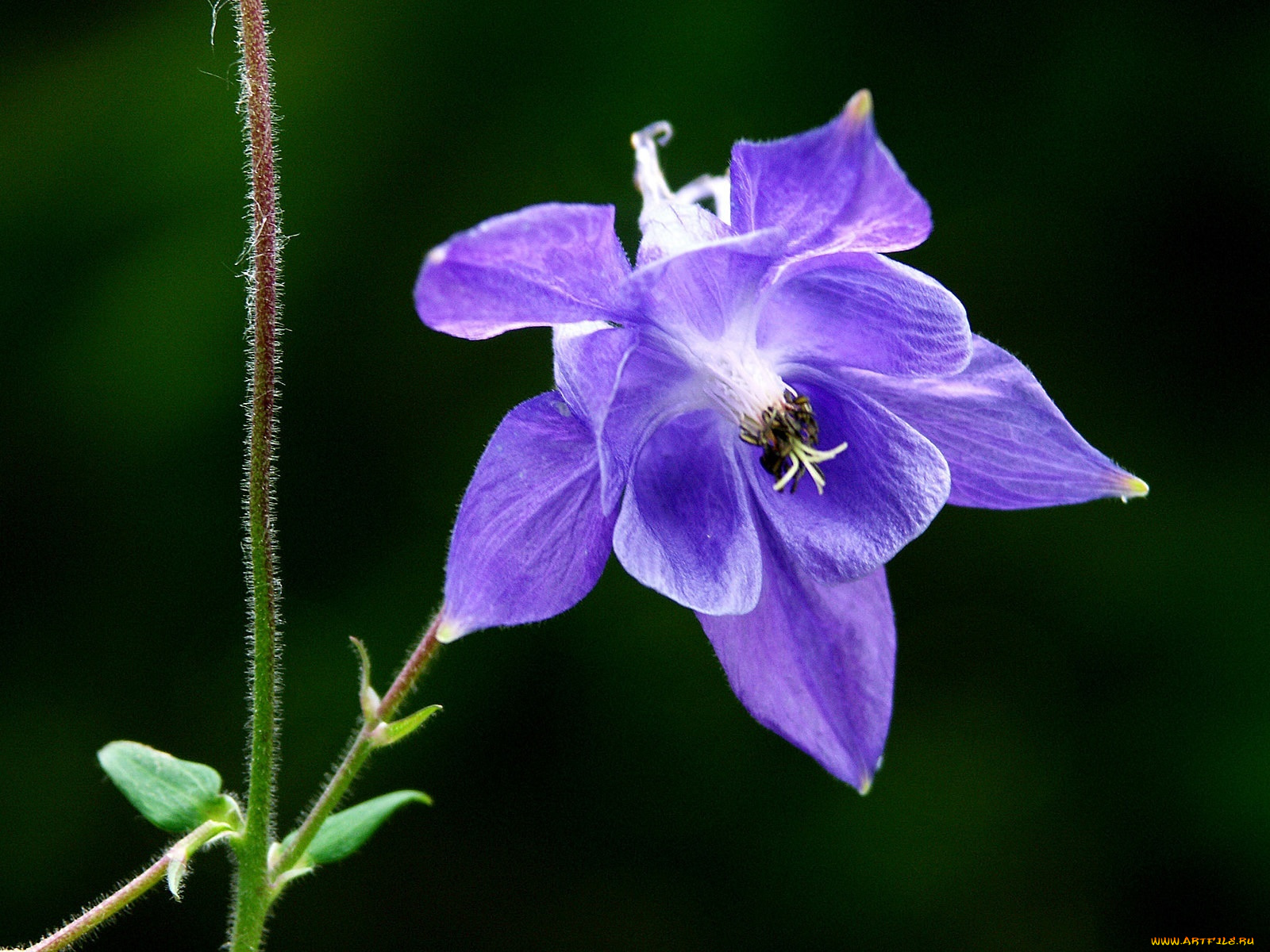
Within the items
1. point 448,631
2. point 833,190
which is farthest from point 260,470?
point 833,190

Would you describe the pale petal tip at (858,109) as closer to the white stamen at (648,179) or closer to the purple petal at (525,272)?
the purple petal at (525,272)

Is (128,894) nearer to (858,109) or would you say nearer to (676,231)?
(676,231)

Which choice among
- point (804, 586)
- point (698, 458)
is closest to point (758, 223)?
point (698, 458)

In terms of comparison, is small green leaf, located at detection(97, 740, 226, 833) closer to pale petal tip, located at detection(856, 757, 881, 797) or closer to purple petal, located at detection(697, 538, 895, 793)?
purple petal, located at detection(697, 538, 895, 793)

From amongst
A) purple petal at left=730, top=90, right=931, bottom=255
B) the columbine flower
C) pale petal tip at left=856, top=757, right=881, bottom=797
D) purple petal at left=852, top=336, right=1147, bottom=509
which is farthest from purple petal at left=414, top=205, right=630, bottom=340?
pale petal tip at left=856, top=757, right=881, bottom=797

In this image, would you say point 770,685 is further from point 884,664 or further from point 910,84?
point 910,84

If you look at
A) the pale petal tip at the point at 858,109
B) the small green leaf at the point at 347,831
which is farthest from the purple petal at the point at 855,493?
the small green leaf at the point at 347,831
